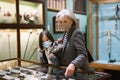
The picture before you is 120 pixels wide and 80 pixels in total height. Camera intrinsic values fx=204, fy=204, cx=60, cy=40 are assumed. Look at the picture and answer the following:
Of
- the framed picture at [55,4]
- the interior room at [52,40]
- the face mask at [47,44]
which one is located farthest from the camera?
the framed picture at [55,4]

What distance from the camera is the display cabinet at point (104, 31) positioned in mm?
4051

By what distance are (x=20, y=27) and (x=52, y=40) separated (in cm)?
97

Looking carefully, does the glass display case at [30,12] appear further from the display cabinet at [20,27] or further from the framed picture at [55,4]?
the framed picture at [55,4]

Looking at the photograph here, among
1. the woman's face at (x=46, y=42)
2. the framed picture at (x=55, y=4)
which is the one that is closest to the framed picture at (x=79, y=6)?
the framed picture at (x=55, y=4)

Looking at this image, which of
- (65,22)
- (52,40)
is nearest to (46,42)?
(52,40)

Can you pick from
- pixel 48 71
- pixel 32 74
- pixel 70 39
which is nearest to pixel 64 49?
pixel 70 39

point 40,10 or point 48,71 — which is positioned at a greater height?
point 40,10

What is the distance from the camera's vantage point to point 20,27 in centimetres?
342

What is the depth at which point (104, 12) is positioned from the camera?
13.9 feet

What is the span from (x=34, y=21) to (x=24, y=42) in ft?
1.45

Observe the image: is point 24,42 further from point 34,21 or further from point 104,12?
point 104,12

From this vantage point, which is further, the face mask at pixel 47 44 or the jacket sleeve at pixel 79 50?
the face mask at pixel 47 44

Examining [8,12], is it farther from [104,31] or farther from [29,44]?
[104,31]

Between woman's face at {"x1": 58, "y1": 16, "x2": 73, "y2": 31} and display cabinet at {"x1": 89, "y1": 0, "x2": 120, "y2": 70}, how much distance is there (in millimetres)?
2320
